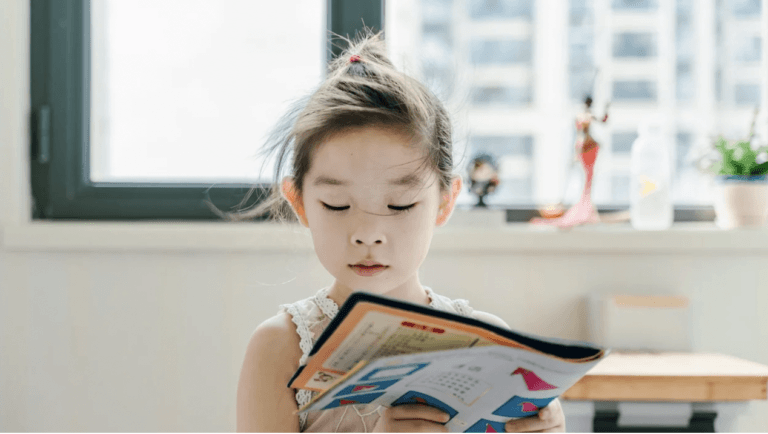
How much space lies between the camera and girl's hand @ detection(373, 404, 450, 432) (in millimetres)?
573

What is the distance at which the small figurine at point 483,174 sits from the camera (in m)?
1.51

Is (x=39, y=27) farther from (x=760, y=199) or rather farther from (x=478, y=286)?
(x=760, y=199)

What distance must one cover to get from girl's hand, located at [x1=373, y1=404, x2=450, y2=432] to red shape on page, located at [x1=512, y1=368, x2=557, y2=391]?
0.10 meters

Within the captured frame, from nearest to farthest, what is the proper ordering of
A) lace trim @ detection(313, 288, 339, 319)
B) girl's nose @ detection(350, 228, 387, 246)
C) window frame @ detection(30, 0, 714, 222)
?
1. girl's nose @ detection(350, 228, 387, 246)
2. lace trim @ detection(313, 288, 339, 319)
3. window frame @ detection(30, 0, 714, 222)

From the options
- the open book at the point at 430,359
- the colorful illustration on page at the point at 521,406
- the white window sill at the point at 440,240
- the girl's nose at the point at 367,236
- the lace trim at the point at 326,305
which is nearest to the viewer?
the open book at the point at 430,359

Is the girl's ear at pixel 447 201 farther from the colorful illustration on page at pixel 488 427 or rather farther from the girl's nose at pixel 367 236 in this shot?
the colorful illustration on page at pixel 488 427

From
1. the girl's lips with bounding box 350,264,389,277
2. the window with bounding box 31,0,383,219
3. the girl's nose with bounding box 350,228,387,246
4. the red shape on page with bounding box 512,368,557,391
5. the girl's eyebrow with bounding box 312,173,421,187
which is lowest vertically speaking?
the red shape on page with bounding box 512,368,557,391

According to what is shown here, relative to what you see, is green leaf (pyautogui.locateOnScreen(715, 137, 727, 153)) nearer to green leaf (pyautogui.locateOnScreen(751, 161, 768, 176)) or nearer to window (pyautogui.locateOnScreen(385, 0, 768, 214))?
green leaf (pyautogui.locateOnScreen(751, 161, 768, 176))

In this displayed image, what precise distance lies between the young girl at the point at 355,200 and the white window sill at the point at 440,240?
0.72 m

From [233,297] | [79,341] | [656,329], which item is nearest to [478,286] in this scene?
[656,329]

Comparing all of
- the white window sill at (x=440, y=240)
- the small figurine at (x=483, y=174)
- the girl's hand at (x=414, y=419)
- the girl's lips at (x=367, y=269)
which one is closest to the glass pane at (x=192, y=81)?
the white window sill at (x=440, y=240)

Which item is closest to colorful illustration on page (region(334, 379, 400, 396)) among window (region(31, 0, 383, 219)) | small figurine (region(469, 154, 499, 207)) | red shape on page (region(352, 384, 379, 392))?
red shape on page (region(352, 384, 379, 392))

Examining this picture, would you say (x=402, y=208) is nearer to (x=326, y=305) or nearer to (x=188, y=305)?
(x=326, y=305)

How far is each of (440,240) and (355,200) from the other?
0.81 m
